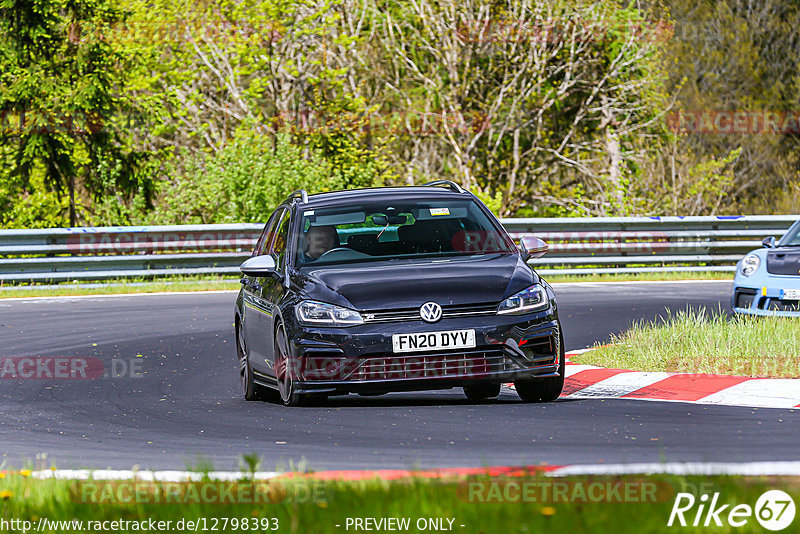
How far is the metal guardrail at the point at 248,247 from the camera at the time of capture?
2108 centimetres

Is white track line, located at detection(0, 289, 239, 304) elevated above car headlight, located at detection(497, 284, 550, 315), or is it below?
below

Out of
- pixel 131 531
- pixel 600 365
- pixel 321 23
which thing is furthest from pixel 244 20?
pixel 131 531

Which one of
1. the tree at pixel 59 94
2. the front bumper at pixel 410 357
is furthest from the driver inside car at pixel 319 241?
the tree at pixel 59 94

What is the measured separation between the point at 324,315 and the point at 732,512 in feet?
14.5

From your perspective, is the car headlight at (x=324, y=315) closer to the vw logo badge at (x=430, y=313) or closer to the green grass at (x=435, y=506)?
the vw logo badge at (x=430, y=313)

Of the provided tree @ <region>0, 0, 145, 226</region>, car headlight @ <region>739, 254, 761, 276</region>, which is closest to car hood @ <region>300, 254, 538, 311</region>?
car headlight @ <region>739, 254, 761, 276</region>

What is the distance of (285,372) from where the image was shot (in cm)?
927

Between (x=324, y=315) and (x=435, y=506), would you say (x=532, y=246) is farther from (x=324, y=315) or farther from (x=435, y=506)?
(x=435, y=506)

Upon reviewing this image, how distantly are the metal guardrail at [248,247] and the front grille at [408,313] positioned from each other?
43.2ft

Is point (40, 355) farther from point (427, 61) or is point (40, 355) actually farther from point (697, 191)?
point (697, 191)

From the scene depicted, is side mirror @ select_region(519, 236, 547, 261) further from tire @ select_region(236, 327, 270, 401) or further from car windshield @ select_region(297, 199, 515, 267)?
tire @ select_region(236, 327, 270, 401)

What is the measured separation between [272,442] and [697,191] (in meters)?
32.5

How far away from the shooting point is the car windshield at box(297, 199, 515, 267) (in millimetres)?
9820

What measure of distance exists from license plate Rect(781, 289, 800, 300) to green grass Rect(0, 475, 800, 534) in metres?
8.32
